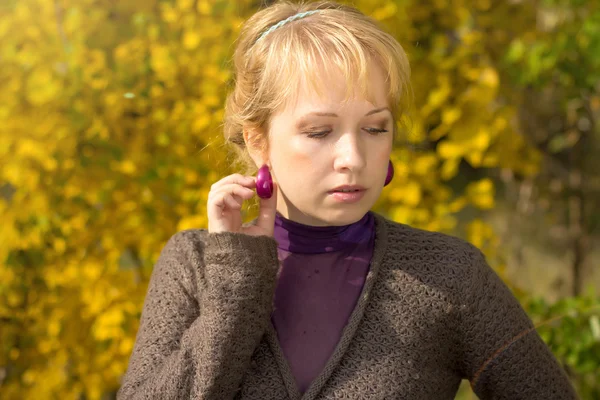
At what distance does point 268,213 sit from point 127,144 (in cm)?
124

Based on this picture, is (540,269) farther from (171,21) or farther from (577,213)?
(171,21)

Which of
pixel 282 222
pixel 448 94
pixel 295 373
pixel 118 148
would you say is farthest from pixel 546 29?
pixel 295 373

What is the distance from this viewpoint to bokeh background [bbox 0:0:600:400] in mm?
2510

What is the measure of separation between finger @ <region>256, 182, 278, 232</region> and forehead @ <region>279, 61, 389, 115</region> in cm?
22

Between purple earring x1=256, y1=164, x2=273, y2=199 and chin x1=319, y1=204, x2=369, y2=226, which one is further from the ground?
purple earring x1=256, y1=164, x2=273, y2=199

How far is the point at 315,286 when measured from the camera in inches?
60.8

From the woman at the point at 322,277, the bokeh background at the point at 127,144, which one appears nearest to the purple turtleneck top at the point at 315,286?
the woman at the point at 322,277

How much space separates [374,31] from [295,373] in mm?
710

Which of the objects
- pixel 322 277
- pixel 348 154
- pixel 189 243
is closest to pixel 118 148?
pixel 189 243

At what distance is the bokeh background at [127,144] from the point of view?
251cm

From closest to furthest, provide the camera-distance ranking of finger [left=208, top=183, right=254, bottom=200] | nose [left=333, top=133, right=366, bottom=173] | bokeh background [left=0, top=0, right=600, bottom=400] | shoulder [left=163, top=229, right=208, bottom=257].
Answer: nose [left=333, top=133, right=366, bottom=173] < finger [left=208, top=183, right=254, bottom=200] < shoulder [left=163, top=229, right=208, bottom=257] < bokeh background [left=0, top=0, right=600, bottom=400]

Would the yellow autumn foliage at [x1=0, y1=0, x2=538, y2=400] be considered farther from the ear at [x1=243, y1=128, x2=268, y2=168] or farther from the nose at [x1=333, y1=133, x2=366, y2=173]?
the nose at [x1=333, y1=133, x2=366, y2=173]

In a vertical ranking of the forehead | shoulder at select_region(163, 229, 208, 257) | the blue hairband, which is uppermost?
the blue hairband

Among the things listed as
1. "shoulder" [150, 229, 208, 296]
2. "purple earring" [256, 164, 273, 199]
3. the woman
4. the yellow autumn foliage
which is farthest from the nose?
the yellow autumn foliage
